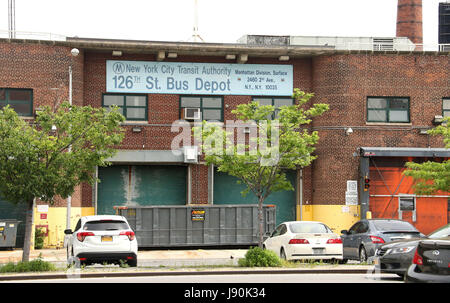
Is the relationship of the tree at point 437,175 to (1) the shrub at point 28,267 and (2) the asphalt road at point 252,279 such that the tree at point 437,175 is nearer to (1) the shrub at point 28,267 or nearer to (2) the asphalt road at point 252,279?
(2) the asphalt road at point 252,279

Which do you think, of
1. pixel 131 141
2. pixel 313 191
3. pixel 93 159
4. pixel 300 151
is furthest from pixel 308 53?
pixel 93 159

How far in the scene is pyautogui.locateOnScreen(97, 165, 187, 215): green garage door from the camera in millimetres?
35000

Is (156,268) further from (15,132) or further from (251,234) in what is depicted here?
(251,234)

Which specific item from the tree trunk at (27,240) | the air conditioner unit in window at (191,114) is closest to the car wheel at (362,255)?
the tree trunk at (27,240)

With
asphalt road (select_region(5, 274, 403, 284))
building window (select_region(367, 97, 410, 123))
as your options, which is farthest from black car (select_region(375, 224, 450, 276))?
building window (select_region(367, 97, 410, 123))

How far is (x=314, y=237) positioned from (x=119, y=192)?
15.4 metres

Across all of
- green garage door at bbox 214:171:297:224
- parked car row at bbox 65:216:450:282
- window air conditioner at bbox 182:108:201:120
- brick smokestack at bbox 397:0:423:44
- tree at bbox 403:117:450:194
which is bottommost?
parked car row at bbox 65:216:450:282

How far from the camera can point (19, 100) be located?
110ft

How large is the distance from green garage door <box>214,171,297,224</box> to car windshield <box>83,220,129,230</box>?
51.8ft

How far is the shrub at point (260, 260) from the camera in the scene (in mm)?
20094

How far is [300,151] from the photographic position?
2230 cm

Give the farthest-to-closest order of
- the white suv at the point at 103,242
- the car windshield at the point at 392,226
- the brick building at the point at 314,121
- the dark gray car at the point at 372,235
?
the brick building at the point at 314,121, the car windshield at the point at 392,226, the dark gray car at the point at 372,235, the white suv at the point at 103,242

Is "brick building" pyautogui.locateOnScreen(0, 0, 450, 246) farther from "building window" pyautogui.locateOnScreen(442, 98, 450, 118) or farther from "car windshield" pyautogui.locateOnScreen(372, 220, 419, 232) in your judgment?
"car windshield" pyautogui.locateOnScreen(372, 220, 419, 232)

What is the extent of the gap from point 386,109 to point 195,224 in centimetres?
1221
